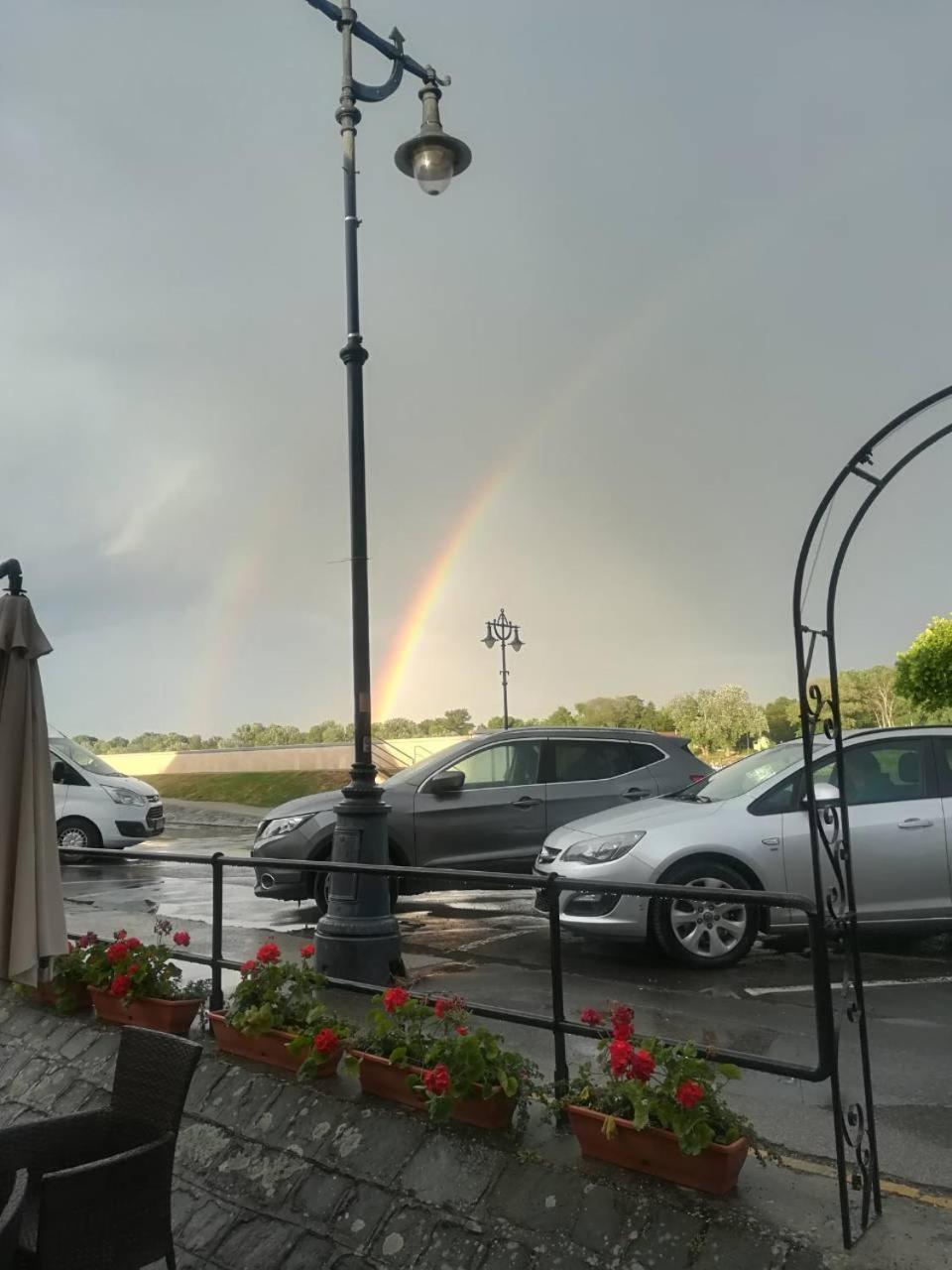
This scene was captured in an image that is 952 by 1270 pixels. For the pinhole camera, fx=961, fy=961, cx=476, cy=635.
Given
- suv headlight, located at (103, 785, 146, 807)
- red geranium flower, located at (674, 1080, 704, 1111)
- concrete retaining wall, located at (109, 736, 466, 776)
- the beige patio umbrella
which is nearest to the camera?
red geranium flower, located at (674, 1080, 704, 1111)

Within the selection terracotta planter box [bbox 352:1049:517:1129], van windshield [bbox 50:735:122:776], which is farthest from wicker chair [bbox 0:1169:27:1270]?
van windshield [bbox 50:735:122:776]

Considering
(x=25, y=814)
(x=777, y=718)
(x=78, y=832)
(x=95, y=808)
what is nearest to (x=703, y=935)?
(x=25, y=814)

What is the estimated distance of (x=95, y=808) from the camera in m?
15.3

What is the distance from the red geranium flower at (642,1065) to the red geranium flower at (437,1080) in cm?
82

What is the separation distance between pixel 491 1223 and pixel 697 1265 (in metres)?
0.82

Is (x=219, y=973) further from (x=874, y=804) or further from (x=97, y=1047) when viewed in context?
(x=874, y=804)

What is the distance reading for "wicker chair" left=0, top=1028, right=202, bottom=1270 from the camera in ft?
10.4

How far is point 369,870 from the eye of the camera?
14.9ft

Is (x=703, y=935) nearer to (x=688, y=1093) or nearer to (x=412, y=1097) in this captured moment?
(x=412, y=1097)

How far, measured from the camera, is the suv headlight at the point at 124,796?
15531 millimetres

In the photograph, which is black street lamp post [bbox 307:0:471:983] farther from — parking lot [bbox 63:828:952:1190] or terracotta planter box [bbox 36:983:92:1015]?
terracotta planter box [bbox 36:983:92:1015]

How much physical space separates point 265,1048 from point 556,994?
1749 millimetres

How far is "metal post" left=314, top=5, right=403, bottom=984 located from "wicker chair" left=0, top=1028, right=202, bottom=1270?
7.04 ft

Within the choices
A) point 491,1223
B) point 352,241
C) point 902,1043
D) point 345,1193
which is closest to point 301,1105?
point 345,1193
